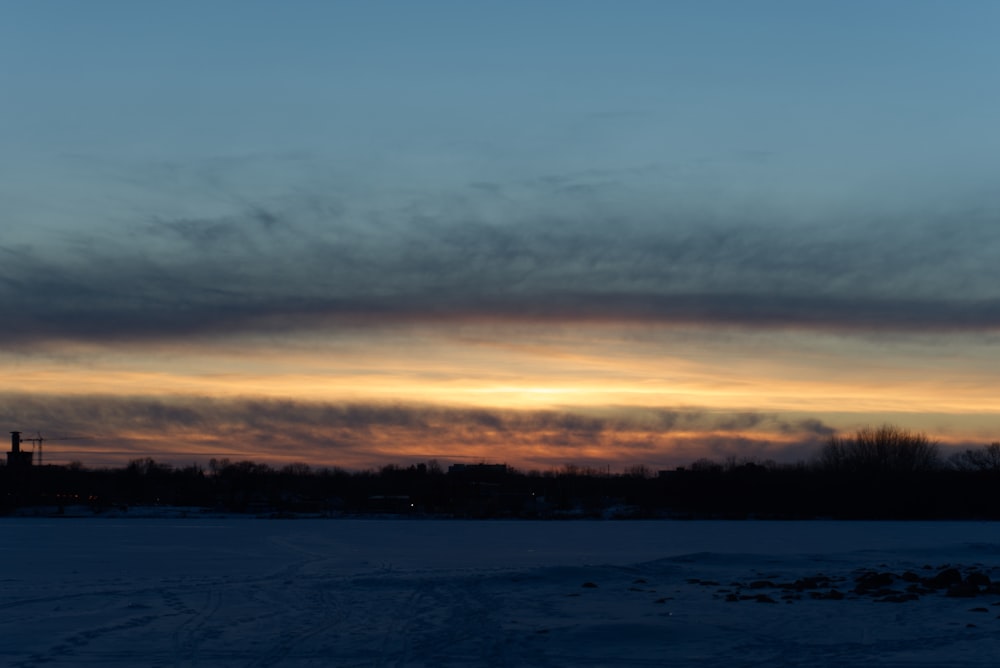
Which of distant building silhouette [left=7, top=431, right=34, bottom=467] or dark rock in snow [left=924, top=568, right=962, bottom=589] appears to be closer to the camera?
dark rock in snow [left=924, top=568, right=962, bottom=589]

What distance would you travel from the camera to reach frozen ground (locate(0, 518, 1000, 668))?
17969 mm

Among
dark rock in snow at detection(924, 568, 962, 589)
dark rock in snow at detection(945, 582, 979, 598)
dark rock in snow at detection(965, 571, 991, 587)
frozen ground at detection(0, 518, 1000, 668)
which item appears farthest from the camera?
dark rock in snow at detection(965, 571, 991, 587)

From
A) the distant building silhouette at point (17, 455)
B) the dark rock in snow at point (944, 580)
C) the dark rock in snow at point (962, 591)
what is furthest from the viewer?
the distant building silhouette at point (17, 455)

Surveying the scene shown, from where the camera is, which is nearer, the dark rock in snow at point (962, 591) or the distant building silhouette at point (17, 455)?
the dark rock in snow at point (962, 591)

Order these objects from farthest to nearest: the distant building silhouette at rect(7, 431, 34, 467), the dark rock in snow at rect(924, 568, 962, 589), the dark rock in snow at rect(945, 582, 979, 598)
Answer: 1. the distant building silhouette at rect(7, 431, 34, 467)
2. the dark rock in snow at rect(924, 568, 962, 589)
3. the dark rock in snow at rect(945, 582, 979, 598)

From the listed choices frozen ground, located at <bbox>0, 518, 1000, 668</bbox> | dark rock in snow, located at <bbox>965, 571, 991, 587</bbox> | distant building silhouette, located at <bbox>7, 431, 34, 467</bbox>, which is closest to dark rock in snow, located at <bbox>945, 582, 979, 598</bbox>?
frozen ground, located at <bbox>0, 518, 1000, 668</bbox>

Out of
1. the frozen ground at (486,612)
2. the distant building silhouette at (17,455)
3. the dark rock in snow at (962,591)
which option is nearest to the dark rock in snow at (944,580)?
the frozen ground at (486,612)

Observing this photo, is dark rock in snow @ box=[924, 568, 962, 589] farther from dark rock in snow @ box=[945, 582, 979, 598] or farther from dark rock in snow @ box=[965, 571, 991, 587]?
dark rock in snow @ box=[945, 582, 979, 598]

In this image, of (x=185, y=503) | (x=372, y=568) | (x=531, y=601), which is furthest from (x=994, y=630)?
(x=185, y=503)

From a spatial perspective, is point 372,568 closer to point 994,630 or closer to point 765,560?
point 765,560

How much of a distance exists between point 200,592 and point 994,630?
64.5 feet

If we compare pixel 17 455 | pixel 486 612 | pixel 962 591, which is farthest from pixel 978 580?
pixel 17 455

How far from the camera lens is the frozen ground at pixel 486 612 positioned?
18.0 meters

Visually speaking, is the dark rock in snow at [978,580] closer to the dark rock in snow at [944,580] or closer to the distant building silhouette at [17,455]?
the dark rock in snow at [944,580]
